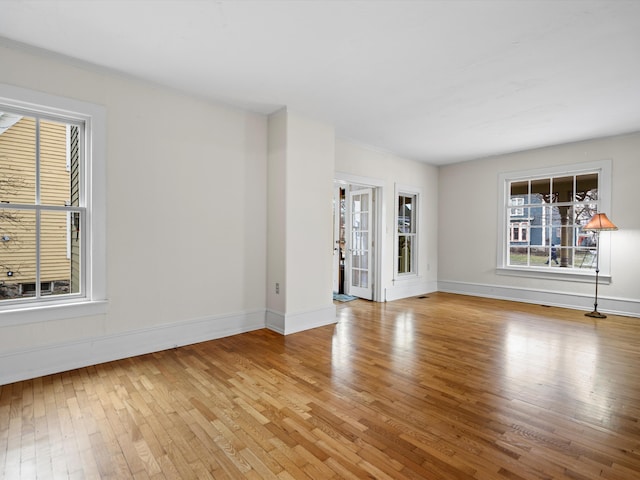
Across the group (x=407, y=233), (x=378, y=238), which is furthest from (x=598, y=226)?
(x=378, y=238)

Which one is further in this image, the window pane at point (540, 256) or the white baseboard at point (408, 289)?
the white baseboard at point (408, 289)

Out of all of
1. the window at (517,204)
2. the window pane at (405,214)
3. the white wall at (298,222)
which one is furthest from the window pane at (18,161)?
the window at (517,204)

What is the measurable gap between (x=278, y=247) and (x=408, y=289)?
337 cm

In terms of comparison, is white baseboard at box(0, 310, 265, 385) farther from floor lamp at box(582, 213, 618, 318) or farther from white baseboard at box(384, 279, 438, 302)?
floor lamp at box(582, 213, 618, 318)

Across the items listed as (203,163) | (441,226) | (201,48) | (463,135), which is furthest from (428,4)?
(441,226)

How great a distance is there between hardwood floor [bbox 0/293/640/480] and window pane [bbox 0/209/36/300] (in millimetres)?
813

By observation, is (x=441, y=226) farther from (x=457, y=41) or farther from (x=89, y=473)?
(x=89, y=473)

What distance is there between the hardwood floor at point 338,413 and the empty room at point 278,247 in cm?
2

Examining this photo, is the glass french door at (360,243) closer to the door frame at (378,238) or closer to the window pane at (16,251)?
the door frame at (378,238)

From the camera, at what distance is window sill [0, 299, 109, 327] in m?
2.66

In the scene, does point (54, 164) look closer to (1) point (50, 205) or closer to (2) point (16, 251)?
(1) point (50, 205)

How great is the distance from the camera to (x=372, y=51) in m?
2.75

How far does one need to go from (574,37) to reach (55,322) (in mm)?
4798

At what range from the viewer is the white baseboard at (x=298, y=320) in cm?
404
